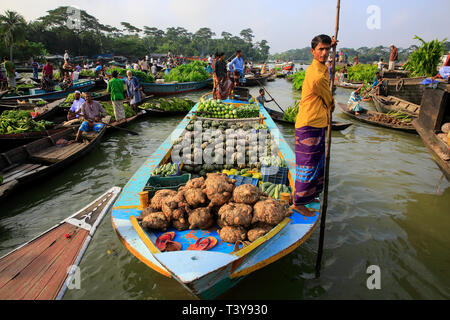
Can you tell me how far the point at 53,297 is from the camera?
2.90m

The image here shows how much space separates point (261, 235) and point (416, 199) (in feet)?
15.1

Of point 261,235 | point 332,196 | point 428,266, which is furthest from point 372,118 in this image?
point 261,235

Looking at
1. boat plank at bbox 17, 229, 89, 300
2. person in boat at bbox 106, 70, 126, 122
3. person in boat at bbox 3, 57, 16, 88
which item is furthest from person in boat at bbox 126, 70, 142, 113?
boat plank at bbox 17, 229, 89, 300

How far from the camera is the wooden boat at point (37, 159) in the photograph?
5184 mm

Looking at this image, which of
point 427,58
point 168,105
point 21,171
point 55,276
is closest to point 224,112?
point 21,171

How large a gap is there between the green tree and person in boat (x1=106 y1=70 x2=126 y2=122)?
29.7m

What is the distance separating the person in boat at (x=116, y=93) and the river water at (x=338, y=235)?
2624mm

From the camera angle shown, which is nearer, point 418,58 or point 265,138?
point 265,138

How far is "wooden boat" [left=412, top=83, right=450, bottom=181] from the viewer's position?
14.9 feet

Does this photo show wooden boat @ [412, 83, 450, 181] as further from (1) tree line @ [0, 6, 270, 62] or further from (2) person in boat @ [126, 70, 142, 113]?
(1) tree line @ [0, 6, 270, 62]

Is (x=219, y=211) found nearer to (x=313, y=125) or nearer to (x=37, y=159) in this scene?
(x=313, y=125)

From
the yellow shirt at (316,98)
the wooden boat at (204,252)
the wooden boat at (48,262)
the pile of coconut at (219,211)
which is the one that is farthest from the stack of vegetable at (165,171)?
the yellow shirt at (316,98)

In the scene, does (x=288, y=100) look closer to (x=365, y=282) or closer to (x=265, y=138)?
(x=265, y=138)

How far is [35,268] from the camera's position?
10.7 feet
